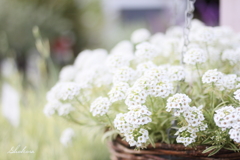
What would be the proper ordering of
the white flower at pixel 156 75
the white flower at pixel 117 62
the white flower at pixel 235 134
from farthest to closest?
the white flower at pixel 117 62 → the white flower at pixel 156 75 → the white flower at pixel 235 134

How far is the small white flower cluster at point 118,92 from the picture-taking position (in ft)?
2.67

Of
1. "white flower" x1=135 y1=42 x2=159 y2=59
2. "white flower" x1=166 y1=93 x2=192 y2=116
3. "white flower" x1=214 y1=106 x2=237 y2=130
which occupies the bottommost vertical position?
"white flower" x1=214 y1=106 x2=237 y2=130

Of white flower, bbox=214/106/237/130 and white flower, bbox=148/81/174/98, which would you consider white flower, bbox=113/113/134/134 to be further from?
white flower, bbox=214/106/237/130

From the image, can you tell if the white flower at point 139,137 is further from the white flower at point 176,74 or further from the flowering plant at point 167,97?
the white flower at point 176,74

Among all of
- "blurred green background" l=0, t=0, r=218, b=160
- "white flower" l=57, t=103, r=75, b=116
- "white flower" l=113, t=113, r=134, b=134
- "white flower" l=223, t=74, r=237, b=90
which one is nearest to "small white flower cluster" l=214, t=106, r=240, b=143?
"white flower" l=223, t=74, r=237, b=90

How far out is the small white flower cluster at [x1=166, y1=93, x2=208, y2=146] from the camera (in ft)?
2.43

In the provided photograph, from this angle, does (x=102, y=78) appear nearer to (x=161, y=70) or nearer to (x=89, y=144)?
(x=161, y=70)

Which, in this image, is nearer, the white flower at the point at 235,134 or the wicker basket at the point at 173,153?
the white flower at the point at 235,134

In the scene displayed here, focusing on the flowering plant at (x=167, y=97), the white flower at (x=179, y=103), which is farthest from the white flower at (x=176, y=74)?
the white flower at (x=179, y=103)

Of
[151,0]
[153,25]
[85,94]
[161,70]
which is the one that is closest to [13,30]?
[153,25]

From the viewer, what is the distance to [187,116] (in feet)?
2.49

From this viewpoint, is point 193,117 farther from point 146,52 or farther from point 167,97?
point 146,52

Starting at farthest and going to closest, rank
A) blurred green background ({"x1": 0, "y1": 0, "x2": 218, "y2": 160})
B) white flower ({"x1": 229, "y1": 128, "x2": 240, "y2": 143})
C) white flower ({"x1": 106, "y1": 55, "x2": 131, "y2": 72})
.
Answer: blurred green background ({"x1": 0, "y1": 0, "x2": 218, "y2": 160}) < white flower ({"x1": 106, "y1": 55, "x2": 131, "y2": 72}) < white flower ({"x1": 229, "y1": 128, "x2": 240, "y2": 143})

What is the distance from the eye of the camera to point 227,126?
2.31 ft
